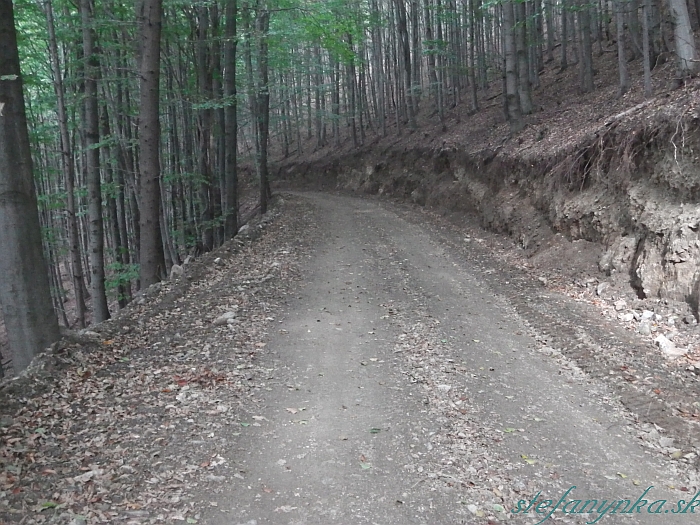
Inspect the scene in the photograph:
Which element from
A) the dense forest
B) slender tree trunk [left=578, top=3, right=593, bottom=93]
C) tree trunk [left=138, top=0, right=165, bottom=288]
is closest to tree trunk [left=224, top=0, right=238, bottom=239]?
the dense forest

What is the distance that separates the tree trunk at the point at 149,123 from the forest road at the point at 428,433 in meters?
3.07

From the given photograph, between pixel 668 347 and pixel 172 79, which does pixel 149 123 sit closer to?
pixel 668 347

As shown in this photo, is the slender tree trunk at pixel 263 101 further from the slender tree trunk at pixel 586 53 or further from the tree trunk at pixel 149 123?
the slender tree trunk at pixel 586 53

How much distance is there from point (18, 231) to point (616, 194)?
30.0 ft

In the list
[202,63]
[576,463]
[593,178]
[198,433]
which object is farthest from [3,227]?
[202,63]

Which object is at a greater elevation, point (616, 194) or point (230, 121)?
point (230, 121)

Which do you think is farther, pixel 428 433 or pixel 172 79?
pixel 172 79

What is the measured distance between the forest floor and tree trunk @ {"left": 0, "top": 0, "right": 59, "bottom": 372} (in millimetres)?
389

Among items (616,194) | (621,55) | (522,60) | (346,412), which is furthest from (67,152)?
(621,55)

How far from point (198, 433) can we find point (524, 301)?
19.3ft

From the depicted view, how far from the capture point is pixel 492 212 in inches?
592

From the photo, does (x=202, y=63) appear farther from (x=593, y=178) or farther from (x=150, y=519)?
(x=150, y=519)

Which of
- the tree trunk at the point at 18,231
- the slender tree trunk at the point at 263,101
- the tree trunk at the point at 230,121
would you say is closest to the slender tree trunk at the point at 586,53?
the slender tree trunk at the point at 263,101

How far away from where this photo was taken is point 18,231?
5746 millimetres
